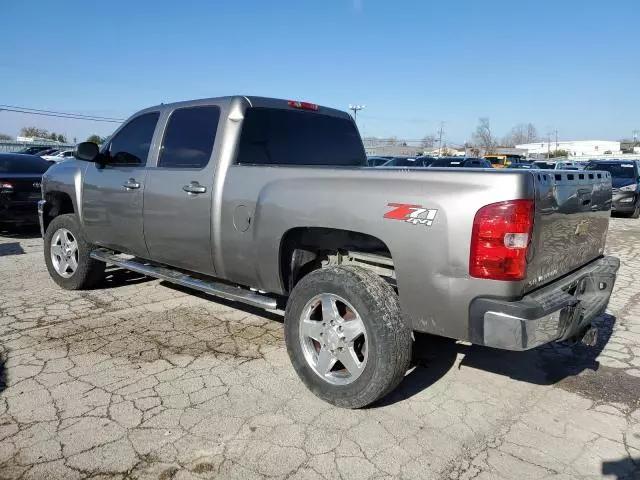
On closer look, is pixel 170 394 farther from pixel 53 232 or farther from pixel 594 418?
pixel 53 232

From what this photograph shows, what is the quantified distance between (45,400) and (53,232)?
3.15 meters

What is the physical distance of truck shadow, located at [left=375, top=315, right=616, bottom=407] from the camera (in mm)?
3770

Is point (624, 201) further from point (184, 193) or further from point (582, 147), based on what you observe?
point (582, 147)

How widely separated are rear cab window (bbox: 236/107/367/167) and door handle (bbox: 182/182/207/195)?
14.8 inches

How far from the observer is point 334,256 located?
147 inches

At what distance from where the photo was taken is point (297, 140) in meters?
4.45

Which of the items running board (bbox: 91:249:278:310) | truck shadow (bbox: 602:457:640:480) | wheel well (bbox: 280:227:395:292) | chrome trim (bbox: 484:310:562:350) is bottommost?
truck shadow (bbox: 602:457:640:480)

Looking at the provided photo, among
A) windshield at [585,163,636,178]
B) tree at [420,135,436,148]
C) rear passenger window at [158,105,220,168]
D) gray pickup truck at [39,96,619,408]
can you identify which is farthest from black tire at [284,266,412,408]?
tree at [420,135,436,148]

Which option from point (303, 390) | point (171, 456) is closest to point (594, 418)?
point (303, 390)

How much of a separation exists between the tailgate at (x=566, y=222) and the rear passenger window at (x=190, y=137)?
2520 mm

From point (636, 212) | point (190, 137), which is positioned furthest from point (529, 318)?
point (636, 212)

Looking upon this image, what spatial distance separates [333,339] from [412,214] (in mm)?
966

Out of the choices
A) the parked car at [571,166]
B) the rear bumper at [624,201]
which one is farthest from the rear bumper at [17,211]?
the rear bumper at [624,201]

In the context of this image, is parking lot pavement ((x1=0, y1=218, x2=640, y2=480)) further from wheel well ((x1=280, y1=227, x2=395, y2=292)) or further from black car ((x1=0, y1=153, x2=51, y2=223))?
black car ((x1=0, y1=153, x2=51, y2=223))
